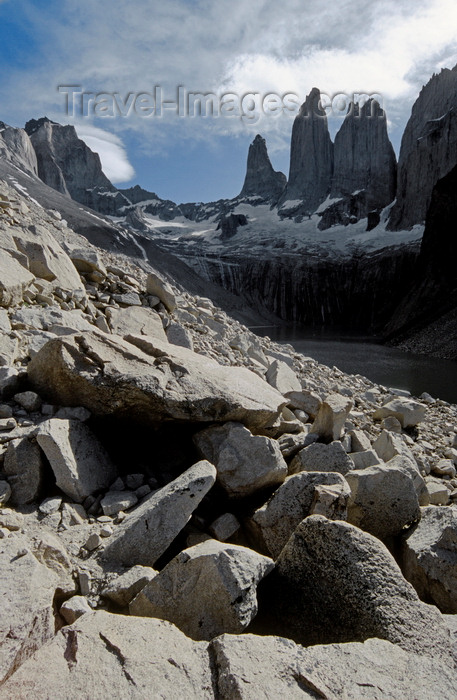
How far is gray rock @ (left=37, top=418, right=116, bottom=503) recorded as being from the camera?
3568 millimetres

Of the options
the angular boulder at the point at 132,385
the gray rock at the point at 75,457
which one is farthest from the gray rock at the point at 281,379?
the gray rock at the point at 75,457

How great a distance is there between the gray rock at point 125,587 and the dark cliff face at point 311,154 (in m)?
147

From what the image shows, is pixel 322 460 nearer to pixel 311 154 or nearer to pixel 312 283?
pixel 312 283

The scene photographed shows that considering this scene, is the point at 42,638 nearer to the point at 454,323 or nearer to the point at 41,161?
the point at 454,323

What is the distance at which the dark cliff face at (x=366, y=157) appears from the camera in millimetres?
117250

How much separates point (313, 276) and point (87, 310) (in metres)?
91.7

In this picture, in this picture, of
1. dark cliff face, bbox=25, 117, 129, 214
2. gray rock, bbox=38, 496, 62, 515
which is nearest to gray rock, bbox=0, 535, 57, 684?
gray rock, bbox=38, 496, 62, 515

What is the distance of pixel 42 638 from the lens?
2287 mm

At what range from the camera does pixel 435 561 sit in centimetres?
340

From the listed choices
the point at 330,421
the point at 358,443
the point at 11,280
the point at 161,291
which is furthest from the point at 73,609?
the point at 161,291

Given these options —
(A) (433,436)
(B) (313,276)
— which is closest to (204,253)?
(B) (313,276)

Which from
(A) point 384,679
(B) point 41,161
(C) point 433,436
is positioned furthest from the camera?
(B) point 41,161

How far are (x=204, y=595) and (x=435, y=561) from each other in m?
2.07

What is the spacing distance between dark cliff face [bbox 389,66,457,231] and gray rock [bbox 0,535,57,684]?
99.2 meters
